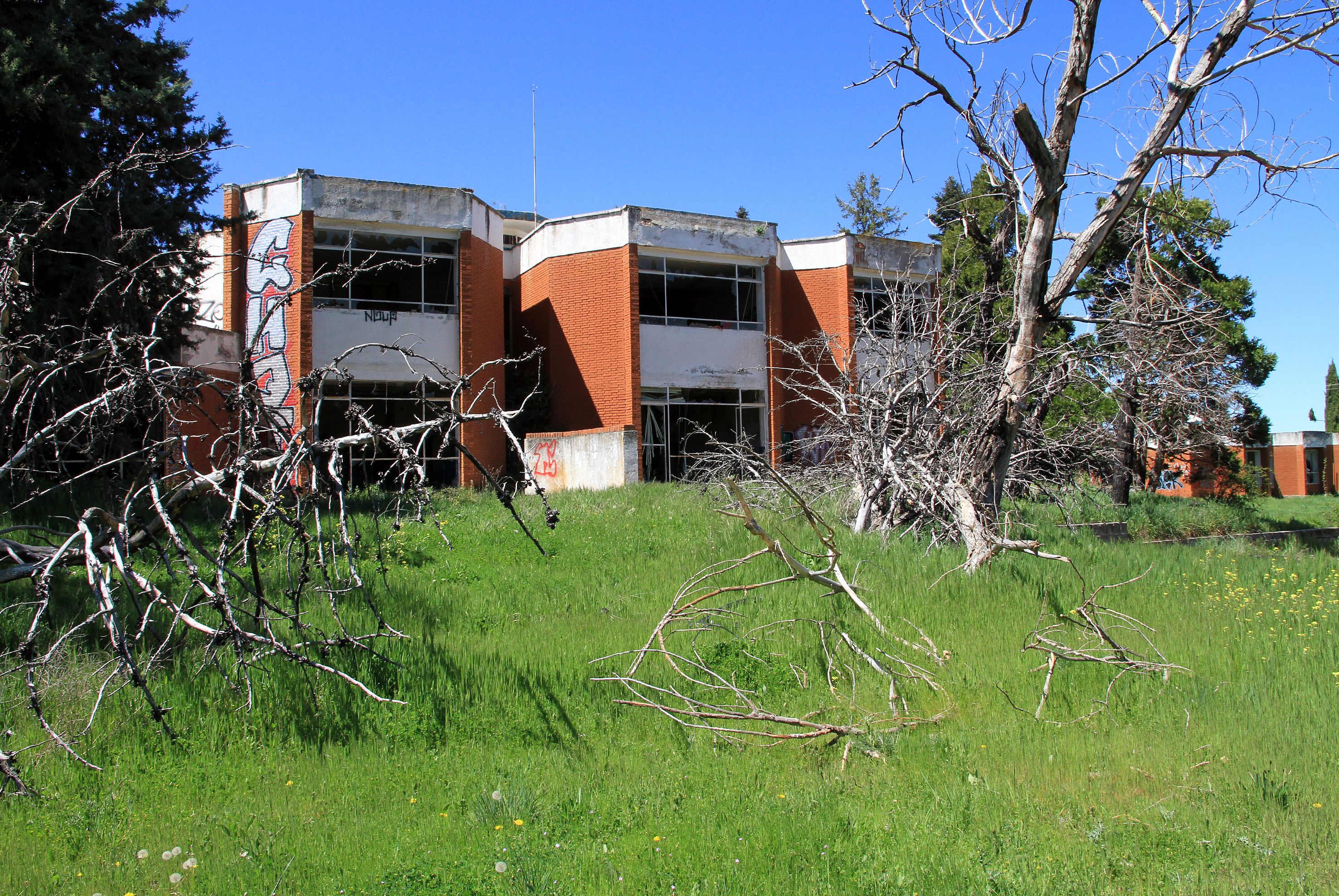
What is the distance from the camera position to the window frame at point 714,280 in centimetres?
2389

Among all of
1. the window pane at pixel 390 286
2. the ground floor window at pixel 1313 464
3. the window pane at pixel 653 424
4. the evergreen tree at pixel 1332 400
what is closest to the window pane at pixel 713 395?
the window pane at pixel 653 424

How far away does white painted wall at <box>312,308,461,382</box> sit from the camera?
66.9 ft

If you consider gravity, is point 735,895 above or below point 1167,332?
below

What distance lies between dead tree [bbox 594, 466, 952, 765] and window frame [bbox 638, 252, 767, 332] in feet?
50.0

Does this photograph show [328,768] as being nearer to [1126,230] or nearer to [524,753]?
[524,753]

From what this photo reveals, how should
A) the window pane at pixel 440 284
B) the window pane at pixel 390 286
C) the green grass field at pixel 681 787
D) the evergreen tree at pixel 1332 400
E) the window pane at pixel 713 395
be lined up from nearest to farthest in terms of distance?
the green grass field at pixel 681 787 → the window pane at pixel 390 286 → the window pane at pixel 440 284 → the window pane at pixel 713 395 → the evergreen tree at pixel 1332 400

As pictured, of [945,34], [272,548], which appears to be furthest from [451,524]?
[945,34]

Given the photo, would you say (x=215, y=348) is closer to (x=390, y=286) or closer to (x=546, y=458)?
(x=390, y=286)

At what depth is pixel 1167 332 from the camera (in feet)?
42.9

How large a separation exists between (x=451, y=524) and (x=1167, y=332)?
11.3 metres

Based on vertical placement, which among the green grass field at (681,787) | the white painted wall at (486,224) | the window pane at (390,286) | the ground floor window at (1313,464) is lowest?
the green grass field at (681,787)

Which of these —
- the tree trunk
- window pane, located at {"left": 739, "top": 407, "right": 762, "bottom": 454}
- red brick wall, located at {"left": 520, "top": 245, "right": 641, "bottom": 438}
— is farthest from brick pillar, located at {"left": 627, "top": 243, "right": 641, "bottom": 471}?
the tree trunk

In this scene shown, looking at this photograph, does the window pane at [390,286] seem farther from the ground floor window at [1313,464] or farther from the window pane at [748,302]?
the ground floor window at [1313,464]

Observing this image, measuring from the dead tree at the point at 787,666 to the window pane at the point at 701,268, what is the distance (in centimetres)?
1593
